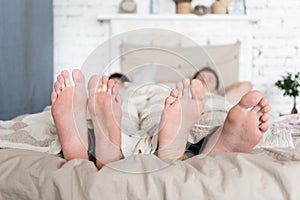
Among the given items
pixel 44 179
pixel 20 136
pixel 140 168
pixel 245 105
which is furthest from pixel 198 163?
pixel 20 136

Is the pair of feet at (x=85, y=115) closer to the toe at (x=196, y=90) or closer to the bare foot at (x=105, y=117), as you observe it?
the bare foot at (x=105, y=117)

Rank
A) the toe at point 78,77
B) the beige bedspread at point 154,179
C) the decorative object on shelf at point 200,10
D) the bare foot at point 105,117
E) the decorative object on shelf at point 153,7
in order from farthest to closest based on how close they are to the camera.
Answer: the decorative object on shelf at point 153,7 → the decorative object on shelf at point 200,10 → the toe at point 78,77 → the bare foot at point 105,117 → the beige bedspread at point 154,179

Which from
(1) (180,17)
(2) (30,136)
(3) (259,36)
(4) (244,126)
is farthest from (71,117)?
(3) (259,36)

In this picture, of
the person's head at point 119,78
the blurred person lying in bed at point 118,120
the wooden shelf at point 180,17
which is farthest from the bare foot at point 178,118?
the wooden shelf at point 180,17

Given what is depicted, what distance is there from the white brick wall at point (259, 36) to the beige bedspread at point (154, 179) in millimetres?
2352

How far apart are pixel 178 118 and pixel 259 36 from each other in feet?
7.48

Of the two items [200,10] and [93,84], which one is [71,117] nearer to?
[93,84]

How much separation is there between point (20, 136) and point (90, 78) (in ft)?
1.00

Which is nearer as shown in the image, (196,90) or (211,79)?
(196,90)

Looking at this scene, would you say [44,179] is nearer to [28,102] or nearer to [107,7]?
[28,102]

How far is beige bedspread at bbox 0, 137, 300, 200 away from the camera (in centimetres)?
100

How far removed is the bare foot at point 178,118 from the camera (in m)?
1.21

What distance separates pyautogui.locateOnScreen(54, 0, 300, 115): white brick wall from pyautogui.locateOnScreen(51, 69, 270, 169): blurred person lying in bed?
2110 mm

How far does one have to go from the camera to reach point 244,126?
124 centimetres
